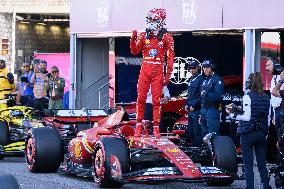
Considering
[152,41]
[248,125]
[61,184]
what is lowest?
[61,184]

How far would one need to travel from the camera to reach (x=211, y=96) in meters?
15.9

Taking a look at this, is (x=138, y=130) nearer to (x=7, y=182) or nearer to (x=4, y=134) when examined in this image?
(x=4, y=134)

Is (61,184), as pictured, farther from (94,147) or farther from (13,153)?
(13,153)

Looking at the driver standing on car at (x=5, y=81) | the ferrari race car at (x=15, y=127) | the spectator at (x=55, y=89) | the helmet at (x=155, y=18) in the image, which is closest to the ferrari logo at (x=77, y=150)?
the helmet at (x=155, y=18)

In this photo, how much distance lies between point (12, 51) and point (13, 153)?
54.7ft

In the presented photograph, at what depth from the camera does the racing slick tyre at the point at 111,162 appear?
1215 cm

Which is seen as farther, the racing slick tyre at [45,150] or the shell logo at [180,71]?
the shell logo at [180,71]

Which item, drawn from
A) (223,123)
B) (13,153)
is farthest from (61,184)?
(223,123)

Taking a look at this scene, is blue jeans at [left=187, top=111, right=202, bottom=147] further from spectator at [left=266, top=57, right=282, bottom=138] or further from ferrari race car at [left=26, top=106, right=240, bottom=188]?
ferrari race car at [left=26, top=106, right=240, bottom=188]

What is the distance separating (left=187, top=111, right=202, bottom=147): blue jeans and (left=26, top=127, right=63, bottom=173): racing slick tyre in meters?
2.95

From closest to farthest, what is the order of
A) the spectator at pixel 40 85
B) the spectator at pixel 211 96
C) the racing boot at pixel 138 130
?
1. the racing boot at pixel 138 130
2. the spectator at pixel 211 96
3. the spectator at pixel 40 85

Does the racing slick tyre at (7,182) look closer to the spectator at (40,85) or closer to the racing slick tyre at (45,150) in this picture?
the racing slick tyre at (45,150)

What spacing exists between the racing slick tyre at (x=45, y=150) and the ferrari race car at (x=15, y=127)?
1.80m

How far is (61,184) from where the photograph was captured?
1320cm
